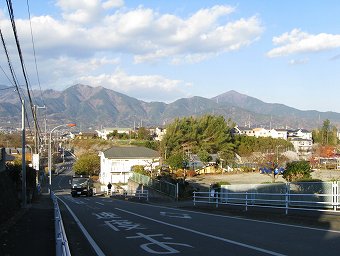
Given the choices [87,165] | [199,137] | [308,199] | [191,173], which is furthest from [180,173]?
[87,165]

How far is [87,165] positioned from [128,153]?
852 inches

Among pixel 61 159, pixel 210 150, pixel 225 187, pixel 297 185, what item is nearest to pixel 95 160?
pixel 210 150

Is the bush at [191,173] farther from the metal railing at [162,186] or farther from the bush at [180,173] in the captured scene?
the metal railing at [162,186]

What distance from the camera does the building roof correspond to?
82.5m

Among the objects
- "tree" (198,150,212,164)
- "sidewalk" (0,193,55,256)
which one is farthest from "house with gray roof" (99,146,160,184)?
"sidewalk" (0,193,55,256)

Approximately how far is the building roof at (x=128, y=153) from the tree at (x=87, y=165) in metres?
19.2

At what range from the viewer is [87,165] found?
10275cm

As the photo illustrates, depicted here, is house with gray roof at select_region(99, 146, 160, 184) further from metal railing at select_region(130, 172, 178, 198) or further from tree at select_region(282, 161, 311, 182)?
tree at select_region(282, 161, 311, 182)

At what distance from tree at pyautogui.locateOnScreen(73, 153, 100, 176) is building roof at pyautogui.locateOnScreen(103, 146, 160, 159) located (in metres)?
19.2

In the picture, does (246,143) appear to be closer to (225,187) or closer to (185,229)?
(225,187)

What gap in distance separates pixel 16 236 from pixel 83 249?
319 centimetres

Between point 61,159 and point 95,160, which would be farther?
point 61,159

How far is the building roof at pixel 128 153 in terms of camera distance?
271 feet

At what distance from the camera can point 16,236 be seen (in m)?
13.7
